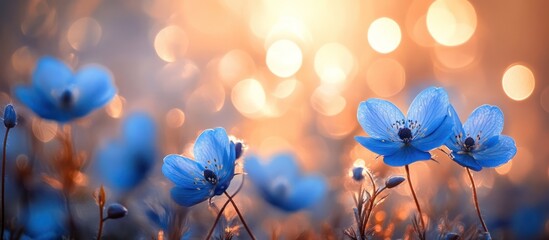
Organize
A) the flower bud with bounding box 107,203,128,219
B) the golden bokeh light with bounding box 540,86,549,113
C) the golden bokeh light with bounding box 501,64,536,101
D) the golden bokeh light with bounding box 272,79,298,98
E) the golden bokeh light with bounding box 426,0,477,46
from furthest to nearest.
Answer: the golden bokeh light with bounding box 426,0,477,46 < the golden bokeh light with bounding box 501,64,536,101 < the golden bokeh light with bounding box 540,86,549,113 < the golden bokeh light with bounding box 272,79,298,98 < the flower bud with bounding box 107,203,128,219

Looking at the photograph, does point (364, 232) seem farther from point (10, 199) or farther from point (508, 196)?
point (508, 196)

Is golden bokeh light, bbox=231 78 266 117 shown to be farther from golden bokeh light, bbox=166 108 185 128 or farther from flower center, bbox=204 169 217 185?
flower center, bbox=204 169 217 185

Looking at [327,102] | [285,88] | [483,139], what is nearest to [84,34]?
[285,88]

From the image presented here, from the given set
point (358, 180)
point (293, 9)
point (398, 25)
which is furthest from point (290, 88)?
point (358, 180)

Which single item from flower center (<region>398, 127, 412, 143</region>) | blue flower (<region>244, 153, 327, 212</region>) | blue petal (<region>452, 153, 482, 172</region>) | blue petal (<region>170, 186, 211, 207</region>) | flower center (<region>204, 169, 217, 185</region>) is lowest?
blue flower (<region>244, 153, 327, 212</region>)

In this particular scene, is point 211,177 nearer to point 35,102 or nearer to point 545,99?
point 35,102

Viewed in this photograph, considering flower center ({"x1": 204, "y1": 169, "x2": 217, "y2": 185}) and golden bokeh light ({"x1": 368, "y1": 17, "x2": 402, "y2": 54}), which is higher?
flower center ({"x1": 204, "y1": 169, "x2": 217, "y2": 185})

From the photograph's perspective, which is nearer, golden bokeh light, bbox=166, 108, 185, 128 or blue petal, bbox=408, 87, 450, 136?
blue petal, bbox=408, 87, 450, 136

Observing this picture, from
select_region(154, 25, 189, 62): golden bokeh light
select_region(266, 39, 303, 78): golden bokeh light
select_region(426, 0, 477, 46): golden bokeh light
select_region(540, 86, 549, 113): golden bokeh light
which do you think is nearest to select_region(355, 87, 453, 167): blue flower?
select_region(540, 86, 549, 113): golden bokeh light
